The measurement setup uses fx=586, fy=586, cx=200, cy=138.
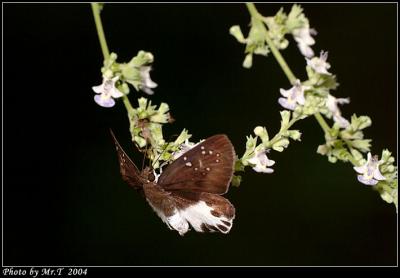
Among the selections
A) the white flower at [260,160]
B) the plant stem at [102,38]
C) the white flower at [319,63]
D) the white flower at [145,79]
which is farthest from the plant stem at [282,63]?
the plant stem at [102,38]

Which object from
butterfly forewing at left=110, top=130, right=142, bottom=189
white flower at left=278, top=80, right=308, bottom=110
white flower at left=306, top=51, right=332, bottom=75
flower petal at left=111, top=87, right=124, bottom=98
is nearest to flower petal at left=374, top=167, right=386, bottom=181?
white flower at left=278, top=80, right=308, bottom=110

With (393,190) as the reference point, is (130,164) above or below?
above

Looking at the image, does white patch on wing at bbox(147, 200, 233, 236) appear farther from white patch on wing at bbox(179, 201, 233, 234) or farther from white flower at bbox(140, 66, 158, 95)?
white flower at bbox(140, 66, 158, 95)

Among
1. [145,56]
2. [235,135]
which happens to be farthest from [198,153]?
[235,135]

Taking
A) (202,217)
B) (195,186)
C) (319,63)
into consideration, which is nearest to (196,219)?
(202,217)

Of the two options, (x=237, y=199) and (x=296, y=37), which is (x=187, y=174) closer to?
(x=296, y=37)

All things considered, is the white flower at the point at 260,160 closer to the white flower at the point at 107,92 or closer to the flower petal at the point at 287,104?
the flower petal at the point at 287,104
